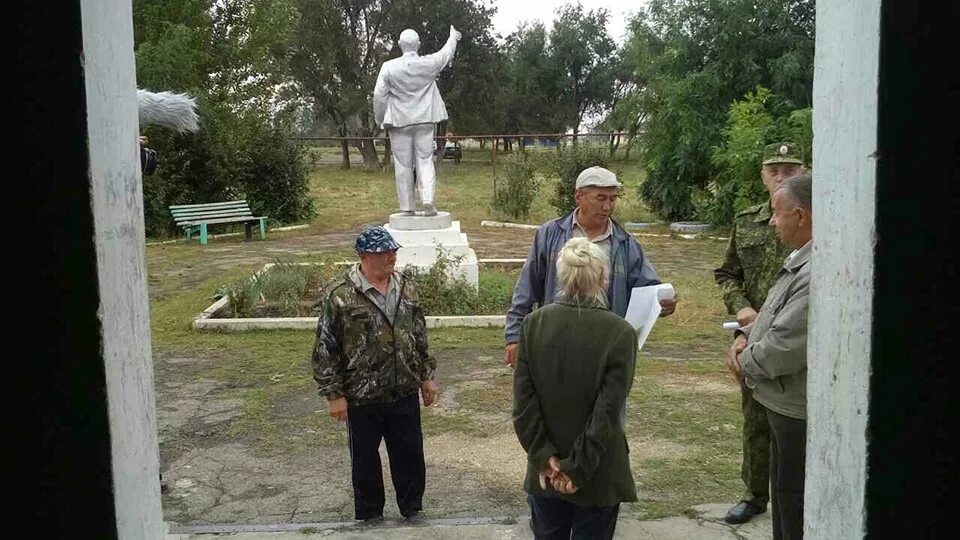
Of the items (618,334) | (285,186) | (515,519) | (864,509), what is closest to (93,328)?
(864,509)

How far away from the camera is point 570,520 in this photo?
3.17 metres

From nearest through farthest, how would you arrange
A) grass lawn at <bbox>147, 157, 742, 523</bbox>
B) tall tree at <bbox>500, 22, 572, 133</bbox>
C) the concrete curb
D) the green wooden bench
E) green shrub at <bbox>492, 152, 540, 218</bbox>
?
1. grass lawn at <bbox>147, 157, 742, 523</bbox>
2. the green wooden bench
3. the concrete curb
4. green shrub at <bbox>492, 152, 540, 218</bbox>
5. tall tree at <bbox>500, 22, 572, 133</bbox>

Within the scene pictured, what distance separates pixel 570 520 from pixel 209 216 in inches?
578

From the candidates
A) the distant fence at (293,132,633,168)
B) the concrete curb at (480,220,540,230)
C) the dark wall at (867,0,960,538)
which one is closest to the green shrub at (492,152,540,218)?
the concrete curb at (480,220,540,230)

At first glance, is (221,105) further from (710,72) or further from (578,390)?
(578,390)

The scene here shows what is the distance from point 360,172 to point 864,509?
1372 inches

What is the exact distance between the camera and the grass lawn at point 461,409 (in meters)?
4.83

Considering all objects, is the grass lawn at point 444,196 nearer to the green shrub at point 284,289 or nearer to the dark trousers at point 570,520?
the green shrub at point 284,289

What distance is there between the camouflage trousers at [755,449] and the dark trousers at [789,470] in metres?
0.77

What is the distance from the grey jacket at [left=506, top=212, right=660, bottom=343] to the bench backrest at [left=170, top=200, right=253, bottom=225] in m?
13.3

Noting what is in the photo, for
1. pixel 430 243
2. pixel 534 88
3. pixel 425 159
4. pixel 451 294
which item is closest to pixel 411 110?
pixel 425 159

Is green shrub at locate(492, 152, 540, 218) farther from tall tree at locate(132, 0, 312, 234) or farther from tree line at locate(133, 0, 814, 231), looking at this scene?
tall tree at locate(132, 0, 312, 234)

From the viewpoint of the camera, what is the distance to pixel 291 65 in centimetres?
3841

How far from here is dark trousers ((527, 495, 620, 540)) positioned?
3.05 meters
